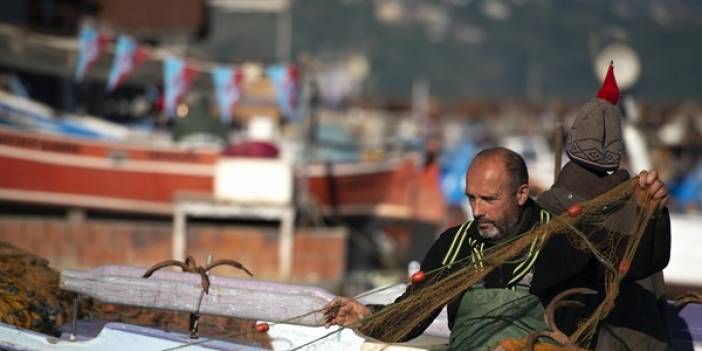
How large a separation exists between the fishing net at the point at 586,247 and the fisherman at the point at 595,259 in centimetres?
3

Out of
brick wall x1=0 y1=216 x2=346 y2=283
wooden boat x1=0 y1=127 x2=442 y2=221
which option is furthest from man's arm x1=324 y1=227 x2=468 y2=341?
wooden boat x1=0 y1=127 x2=442 y2=221

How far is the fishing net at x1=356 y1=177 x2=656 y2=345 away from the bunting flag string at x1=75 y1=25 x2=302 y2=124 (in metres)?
18.7

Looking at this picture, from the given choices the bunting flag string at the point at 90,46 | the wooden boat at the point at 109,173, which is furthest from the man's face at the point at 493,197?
the bunting flag string at the point at 90,46

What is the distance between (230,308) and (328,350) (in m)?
0.73

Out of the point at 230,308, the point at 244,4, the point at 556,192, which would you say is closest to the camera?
the point at 556,192

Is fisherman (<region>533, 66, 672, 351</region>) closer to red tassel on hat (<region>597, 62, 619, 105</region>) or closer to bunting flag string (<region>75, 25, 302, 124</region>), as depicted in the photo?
red tassel on hat (<region>597, 62, 619, 105</region>)

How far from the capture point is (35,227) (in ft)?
67.8

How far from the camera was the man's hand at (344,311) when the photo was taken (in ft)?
19.6

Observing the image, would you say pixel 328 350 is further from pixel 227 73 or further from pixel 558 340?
pixel 227 73

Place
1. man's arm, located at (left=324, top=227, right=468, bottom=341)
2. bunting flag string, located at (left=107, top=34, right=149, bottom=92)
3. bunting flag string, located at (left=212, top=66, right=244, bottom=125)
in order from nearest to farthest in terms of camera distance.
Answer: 1. man's arm, located at (left=324, top=227, right=468, bottom=341)
2. bunting flag string, located at (left=107, top=34, right=149, bottom=92)
3. bunting flag string, located at (left=212, top=66, right=244, bottom=125)

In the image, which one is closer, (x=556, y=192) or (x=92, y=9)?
(x=556, y=192)

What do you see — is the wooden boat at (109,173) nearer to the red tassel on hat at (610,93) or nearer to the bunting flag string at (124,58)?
the bunting flag string at (124,58)

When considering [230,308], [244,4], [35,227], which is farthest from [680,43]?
[230,308]

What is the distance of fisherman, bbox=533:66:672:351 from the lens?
5.30 meters
